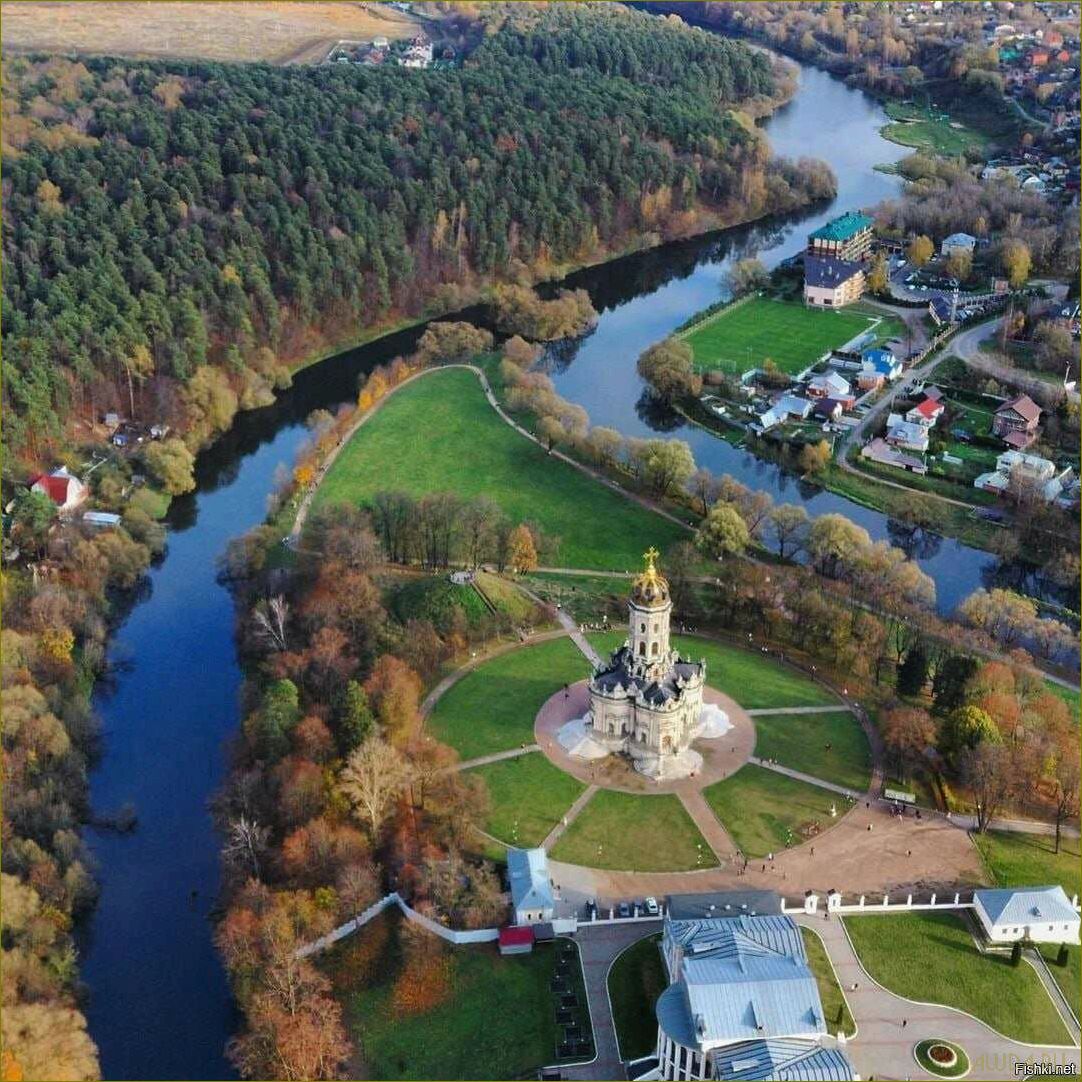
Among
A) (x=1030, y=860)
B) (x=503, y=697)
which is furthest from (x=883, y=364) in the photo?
(x=1030, y=860)

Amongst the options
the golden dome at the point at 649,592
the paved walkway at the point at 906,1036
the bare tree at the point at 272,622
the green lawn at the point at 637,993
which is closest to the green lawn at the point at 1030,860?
the paved walkway at the point at 906,1036

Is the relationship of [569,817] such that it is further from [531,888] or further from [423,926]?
[423,926]

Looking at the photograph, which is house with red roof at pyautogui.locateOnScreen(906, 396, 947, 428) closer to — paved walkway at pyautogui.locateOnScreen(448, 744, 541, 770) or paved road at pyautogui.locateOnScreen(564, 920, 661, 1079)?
paved walkway at pyautogui.locateOnScreen(448, 744, 541, 770)

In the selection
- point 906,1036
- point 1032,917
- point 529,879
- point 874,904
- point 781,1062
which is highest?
point 781,1062

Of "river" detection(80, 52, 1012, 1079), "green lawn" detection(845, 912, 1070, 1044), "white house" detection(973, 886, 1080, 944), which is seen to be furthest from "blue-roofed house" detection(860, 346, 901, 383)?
"green lawn" detection(845, 912, 1070, 1044)

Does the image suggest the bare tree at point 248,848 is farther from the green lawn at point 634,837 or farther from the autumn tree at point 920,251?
the autumn tree at point 920,251

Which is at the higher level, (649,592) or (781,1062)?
(649,592)
